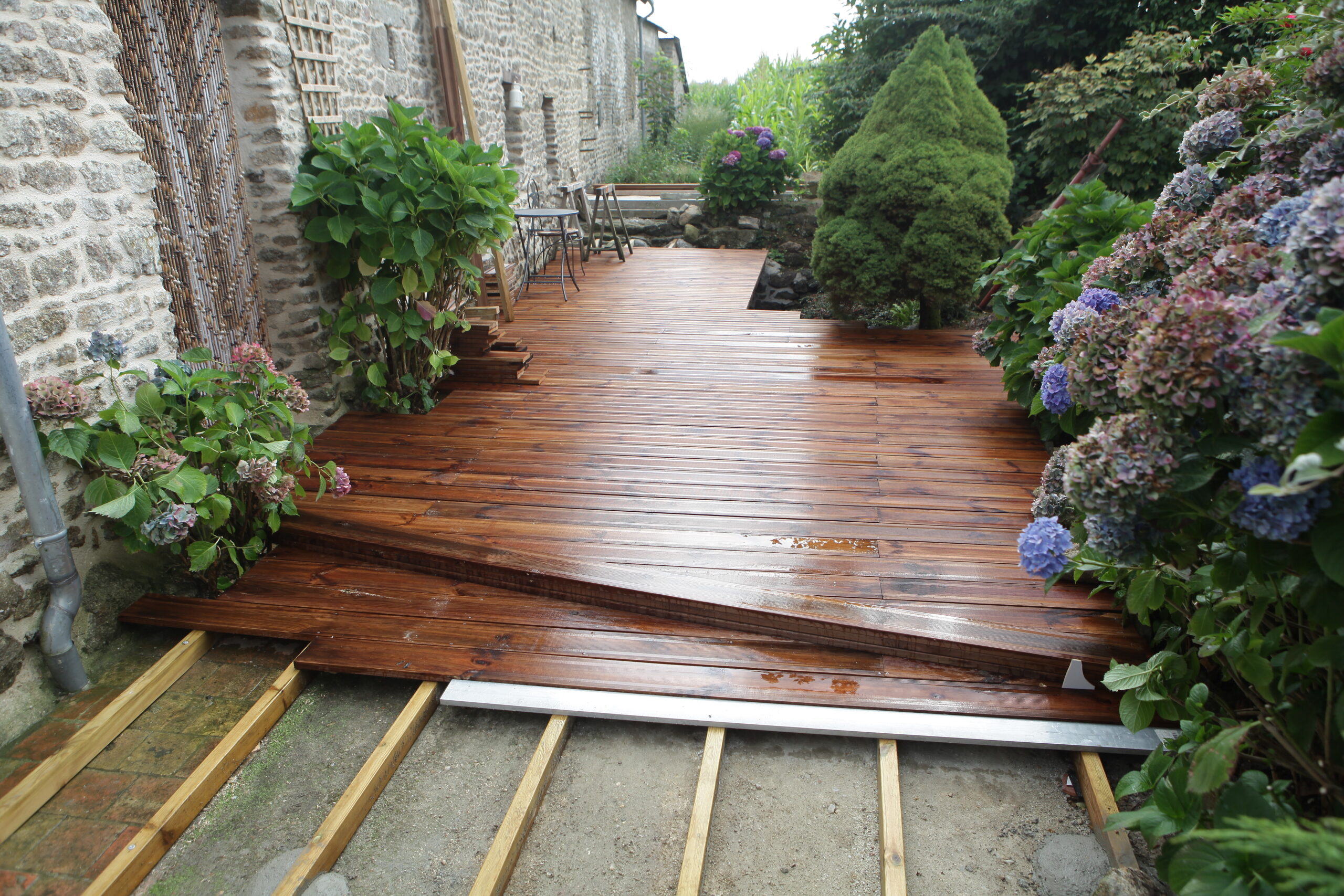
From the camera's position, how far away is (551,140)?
864cm

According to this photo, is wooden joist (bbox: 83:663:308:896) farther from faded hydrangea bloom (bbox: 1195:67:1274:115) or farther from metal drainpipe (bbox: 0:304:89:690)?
faded hydrangea bloom (bbox: 1195:67:1274:115)

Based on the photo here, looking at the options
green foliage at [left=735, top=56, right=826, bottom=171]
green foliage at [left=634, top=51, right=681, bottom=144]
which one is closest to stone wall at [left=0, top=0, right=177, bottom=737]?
green foliage at [left=735, top=56, right=826, bottom=171]

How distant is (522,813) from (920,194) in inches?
189

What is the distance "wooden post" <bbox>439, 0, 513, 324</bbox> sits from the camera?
5555 millimetres

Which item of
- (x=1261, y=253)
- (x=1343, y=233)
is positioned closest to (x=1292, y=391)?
(x=1343, y=233)

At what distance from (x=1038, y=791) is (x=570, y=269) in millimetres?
6201

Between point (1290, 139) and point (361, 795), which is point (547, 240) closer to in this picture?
point (361, 795)

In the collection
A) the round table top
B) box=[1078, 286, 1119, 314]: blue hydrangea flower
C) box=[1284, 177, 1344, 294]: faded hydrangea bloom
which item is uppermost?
the round table top

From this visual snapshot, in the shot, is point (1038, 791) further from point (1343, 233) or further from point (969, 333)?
point (969, 333)

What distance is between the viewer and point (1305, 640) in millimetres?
1655

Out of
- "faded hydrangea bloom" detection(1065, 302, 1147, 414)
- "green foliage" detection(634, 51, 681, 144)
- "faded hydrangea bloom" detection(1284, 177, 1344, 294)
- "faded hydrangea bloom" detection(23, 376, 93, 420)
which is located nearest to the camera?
"faded hydrangea bloom" detection(1284, 177, 1344, 294)

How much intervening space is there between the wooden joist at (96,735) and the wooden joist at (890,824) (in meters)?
2.06

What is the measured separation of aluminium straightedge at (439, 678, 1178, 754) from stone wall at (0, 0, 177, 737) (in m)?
1.24

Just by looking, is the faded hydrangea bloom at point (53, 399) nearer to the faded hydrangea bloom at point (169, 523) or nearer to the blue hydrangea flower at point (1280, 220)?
the faded hydrangea bloom at point (169, 523)
